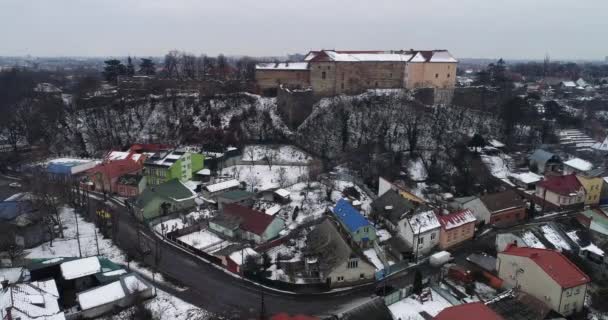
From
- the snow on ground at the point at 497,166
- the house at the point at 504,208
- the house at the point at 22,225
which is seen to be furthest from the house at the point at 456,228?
the house at the point at 22,225

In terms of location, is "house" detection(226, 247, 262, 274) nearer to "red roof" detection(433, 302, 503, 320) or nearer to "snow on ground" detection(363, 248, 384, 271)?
"snow on ground" detection(363, 248, 384, 271)

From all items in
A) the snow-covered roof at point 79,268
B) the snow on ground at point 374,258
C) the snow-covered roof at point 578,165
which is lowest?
the snow on ground at point 374,258

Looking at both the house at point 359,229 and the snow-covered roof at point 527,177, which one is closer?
the house at point 359,229

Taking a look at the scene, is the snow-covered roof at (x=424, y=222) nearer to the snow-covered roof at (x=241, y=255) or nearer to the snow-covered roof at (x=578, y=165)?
the snow-covered roof at (x=241, y=255)

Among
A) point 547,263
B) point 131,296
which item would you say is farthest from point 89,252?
point 547,263

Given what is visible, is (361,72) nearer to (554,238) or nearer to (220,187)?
(220,187)
